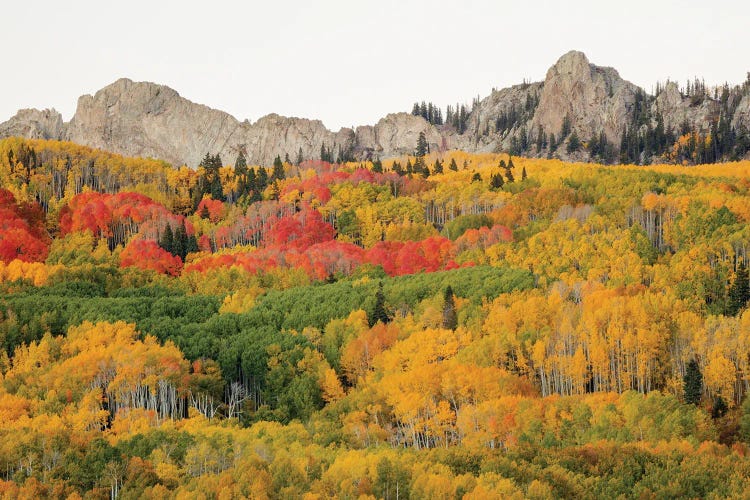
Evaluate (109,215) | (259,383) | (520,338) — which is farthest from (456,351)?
(109,215)

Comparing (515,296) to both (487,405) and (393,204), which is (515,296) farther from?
(393,204)

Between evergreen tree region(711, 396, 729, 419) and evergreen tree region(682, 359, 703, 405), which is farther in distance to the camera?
evergreen tree region(682, 359, 703, 405)

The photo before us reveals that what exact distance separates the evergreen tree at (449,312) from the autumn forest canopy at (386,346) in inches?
13.1

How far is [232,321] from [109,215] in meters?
62.5

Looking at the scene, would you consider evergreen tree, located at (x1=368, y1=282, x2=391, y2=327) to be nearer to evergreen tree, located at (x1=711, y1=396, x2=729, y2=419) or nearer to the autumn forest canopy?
the autumn forest canopy

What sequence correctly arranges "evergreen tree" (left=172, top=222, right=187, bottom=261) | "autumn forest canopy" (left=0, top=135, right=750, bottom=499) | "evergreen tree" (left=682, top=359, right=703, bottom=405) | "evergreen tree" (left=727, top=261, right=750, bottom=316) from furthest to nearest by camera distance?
"evergreen tree" (left=172, top=222, right=187, bottom=261) → "evergreen tree" (left=727, top=261, right=750, bottom=316) → "evergreen tree" (left=682, top=359, right=703, bottom=405) → "autumn forest canopy" (left=0, top=135, right=750, bottom=499)

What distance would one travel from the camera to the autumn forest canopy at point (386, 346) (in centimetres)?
8350

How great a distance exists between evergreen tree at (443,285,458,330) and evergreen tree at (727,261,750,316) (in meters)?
36.6

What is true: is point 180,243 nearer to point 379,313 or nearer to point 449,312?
point 379,313

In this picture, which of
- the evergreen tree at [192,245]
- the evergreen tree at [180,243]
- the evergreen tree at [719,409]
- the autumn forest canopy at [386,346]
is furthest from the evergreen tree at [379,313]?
the evergreen tree at [192,245]

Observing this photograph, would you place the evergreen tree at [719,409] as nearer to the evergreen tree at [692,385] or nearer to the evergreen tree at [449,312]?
the evergreen tree at [692,385]

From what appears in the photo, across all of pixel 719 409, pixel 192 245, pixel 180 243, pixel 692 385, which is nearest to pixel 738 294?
pixel 692 385

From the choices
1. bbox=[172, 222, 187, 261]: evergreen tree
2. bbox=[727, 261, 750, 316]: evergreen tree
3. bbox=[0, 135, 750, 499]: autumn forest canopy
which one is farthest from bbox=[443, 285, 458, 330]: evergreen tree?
bbox=[172, 222, 187, 261]: evergreen tree

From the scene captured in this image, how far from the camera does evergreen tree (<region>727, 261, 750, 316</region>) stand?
118375 millimetres
